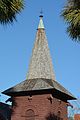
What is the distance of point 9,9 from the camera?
1465 centimetres

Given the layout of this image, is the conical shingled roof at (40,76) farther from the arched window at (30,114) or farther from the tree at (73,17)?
the tree at (73,17)

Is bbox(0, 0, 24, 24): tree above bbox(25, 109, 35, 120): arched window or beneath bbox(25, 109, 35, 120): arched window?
beneath

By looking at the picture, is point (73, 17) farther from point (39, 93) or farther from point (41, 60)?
point (41, 60)

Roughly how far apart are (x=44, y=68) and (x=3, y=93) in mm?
4689

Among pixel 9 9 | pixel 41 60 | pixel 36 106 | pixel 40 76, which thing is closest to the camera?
pixel 9 9

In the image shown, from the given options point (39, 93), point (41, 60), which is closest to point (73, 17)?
point (39, 93)

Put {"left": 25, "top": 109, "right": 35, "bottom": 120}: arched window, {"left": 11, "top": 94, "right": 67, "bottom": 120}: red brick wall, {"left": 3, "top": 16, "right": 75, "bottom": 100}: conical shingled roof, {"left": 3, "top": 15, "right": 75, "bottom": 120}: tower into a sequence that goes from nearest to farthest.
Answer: {"left": 11, "top": 94, "right": 67, "bottom": 120}: red brick wall < {"left": 3, "top": 15, "right": 75, "bottom": 120}: tower < {"left": 25, "top": 109, "right": 35, "bottom": 120}: arched window < {"left": 3, "top": 16, "right": 75, "bottom": 100}: conical shingled roof

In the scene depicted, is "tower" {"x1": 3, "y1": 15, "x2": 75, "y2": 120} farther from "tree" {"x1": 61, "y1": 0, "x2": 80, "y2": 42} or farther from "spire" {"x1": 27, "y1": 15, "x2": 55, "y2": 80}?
"tree" {"x1": 61, "y1": 0, "x2": 80, "y2": 42}

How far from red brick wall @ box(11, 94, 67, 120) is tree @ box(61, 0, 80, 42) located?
20.7 metres

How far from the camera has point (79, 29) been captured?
51.8 ft

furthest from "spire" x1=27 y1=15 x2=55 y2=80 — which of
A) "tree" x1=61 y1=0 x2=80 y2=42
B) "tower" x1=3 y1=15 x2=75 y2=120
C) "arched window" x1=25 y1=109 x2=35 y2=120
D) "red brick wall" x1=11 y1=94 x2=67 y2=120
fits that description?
"tree" x1=61 y1=0 x2=80 y2=42

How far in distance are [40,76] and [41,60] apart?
1.94 metres

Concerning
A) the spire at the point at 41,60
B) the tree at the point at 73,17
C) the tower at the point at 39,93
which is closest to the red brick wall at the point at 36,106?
the tower at the point at 39,93

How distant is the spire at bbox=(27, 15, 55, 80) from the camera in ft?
129
